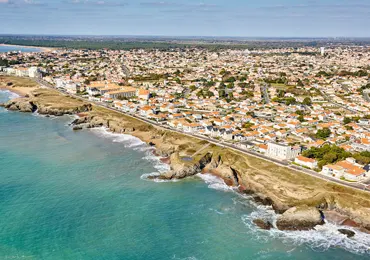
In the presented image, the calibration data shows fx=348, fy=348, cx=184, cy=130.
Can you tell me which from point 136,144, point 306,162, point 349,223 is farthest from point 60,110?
point 349,223

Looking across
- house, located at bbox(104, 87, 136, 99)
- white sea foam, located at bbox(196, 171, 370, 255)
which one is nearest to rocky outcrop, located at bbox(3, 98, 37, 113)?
house, located at bbox(104, 87, 136, 99)

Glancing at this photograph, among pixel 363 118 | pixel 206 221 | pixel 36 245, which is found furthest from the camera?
pixel 363 118

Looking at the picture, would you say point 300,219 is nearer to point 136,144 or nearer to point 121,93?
point 136,144

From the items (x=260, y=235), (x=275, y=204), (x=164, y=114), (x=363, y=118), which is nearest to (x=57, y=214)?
(x=260, y=235)

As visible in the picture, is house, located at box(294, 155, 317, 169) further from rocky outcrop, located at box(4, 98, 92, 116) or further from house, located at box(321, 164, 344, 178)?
rocky outcrop, located at box(4, 98, 92, 116)

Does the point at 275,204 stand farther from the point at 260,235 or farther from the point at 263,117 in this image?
the point at 263,117

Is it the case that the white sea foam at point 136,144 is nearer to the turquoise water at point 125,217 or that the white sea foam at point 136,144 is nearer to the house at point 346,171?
the turquoise water at point 125,217

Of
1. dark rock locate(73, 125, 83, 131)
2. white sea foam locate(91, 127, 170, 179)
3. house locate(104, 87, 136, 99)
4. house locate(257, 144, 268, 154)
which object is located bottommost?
white sea foam locate(91, 127, 170, 179)

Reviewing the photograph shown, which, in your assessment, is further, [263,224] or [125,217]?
[125,217]
